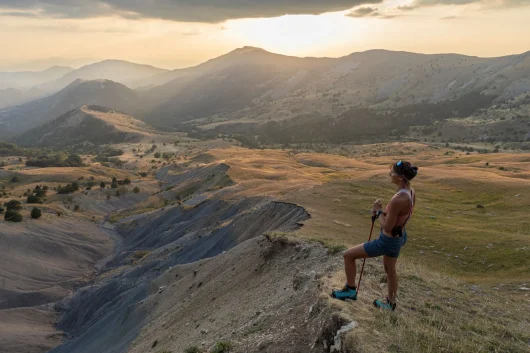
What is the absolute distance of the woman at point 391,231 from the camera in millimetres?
9086

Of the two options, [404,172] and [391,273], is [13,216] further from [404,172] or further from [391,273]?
[404,172]

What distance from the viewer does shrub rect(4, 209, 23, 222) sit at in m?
58.7

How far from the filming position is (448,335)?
937 centimetres

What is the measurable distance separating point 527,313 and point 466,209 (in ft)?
77.2

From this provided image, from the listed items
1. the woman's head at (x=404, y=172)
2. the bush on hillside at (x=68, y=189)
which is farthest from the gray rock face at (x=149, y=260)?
the bush on hillside at (x=68, y=189)

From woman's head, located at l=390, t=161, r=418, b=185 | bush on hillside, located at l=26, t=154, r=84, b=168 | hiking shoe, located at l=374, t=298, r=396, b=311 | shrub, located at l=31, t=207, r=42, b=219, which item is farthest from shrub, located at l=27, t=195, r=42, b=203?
woman's head, located at l=390, t=161, r=418, b=185

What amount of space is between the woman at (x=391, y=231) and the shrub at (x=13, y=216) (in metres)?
61.3

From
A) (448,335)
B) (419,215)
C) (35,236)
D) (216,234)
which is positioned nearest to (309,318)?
(448,335)

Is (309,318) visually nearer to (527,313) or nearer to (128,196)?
(527,313)

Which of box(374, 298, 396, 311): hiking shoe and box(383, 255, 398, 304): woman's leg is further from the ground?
box(383, 255, 398, 304): woman's leg

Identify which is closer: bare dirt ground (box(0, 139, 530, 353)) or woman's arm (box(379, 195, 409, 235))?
woman's arm (box(379, 195, 409, 235))

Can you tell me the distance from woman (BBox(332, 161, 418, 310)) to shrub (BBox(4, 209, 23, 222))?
201 ft

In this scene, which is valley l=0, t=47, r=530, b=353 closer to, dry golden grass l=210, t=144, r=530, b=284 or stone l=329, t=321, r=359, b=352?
stone l=329, t=321, r=359, b=352

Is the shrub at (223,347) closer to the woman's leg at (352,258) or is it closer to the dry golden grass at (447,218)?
the woman's leg at (352,258)
